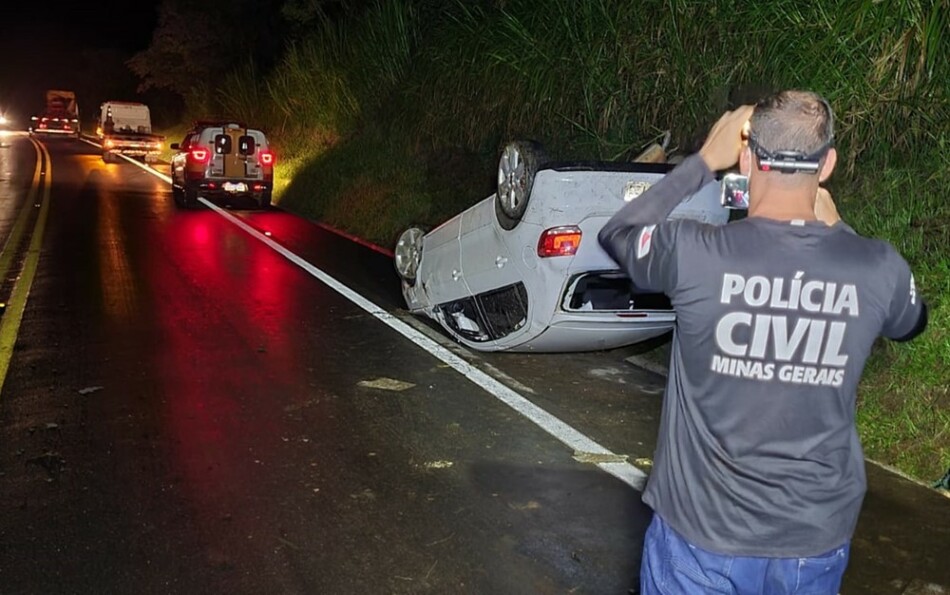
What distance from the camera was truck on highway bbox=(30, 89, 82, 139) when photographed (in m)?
47.3

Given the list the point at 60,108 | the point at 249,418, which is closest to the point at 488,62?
the point at 249,418

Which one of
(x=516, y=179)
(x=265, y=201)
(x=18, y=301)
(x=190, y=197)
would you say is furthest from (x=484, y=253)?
(x=265, y=201)

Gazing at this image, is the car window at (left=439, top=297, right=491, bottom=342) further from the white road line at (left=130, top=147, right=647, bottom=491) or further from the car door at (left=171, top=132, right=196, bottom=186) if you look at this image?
the car door at (left=171, top=132, right=196, bottom=186)

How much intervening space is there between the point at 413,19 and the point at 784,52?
1044cm

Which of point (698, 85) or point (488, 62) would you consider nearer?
point (698, 85)

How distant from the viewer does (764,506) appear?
1975 mm

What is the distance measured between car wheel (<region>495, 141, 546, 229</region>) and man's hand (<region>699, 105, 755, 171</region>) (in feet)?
9.98

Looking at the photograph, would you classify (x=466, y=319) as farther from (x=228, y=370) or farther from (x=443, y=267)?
(x=228, y=370)

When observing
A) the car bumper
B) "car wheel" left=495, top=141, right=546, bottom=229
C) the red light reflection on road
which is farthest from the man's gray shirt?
Answer: the car bumper

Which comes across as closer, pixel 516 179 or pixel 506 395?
pixel 516 179

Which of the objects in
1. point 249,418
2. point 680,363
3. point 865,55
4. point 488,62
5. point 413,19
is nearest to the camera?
point 680,363

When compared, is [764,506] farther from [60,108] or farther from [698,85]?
[60,108]

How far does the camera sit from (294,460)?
473cm

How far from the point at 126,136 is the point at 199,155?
15964 mm
